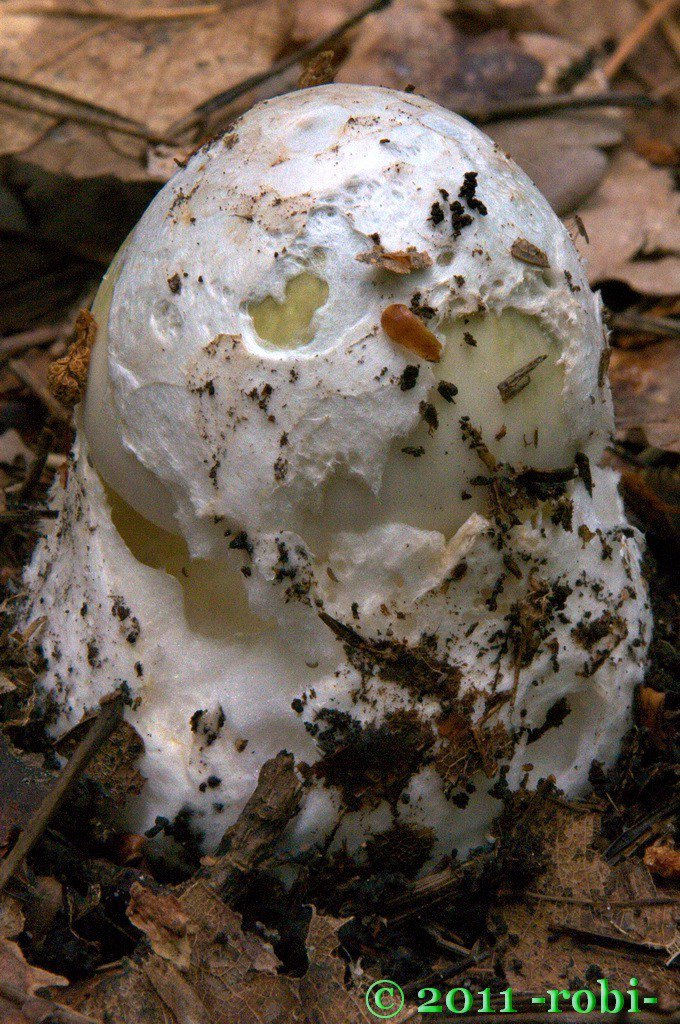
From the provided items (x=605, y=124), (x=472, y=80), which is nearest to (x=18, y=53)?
(x=472, y=80)

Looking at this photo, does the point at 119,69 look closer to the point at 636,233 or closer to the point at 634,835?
the point at 636,233

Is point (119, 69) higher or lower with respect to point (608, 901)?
higher

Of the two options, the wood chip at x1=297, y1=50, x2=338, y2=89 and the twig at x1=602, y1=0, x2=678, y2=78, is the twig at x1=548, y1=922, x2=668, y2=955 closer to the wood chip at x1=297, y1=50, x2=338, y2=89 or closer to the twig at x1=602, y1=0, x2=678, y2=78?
the wood chip at x1=297, y1=50, x2=338, y2=89

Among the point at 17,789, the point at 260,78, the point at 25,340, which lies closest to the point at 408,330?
the point at 17,789

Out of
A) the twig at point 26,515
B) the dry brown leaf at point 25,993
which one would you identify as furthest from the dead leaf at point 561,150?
the dry brown leaf at point 25,993

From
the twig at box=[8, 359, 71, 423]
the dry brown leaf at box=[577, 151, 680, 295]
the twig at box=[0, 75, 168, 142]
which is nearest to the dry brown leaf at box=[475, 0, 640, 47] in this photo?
the dry brown leaf at box=[577, 151, 680, 295]

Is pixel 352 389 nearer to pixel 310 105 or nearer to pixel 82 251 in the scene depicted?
pixel 310 105

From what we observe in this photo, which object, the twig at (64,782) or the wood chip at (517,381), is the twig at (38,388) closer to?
the twig at (64,782)

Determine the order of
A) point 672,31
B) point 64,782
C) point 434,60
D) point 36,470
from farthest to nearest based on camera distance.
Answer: point 672,31, point 434,60, point 36,470, point 64,782
